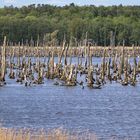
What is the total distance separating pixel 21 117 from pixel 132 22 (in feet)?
412

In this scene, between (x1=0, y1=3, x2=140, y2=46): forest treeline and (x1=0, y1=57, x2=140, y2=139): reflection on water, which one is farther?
(x1=0, y1=3, x2=140, y2=46): forest treeline

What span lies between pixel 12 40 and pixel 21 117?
9994cm

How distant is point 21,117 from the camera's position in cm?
3488

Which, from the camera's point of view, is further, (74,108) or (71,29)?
(71,29)

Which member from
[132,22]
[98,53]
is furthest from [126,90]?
[132,22]

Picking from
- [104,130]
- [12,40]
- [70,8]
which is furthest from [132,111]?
[70,8]

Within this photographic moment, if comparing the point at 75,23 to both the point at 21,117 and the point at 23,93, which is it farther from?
the point at 21,117

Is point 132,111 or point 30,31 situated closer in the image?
point 132,111

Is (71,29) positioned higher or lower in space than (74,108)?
lower

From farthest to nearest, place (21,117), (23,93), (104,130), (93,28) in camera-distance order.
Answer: (93,28) → (23,93) → (21,117) → (104,130)

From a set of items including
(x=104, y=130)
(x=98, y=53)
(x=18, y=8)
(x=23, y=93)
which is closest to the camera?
(x=104, y=130)

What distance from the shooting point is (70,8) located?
185750 mm

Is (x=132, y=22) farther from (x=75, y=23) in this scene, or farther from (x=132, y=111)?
(x=132, y=111)

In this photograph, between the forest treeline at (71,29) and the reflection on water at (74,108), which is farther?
the forest treeline at (71,29)
